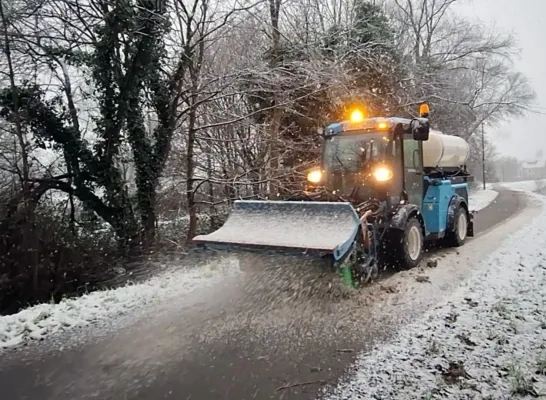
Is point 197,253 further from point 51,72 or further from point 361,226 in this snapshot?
point 51,72

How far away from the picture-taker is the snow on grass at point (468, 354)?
3.19 meters

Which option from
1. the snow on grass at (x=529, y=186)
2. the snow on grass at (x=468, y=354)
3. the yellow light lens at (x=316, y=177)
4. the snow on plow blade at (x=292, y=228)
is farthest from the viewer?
the snow on grass at (x=529, y=186)

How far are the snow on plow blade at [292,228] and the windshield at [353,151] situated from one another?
1522mm

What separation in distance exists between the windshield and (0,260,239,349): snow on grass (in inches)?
90.2

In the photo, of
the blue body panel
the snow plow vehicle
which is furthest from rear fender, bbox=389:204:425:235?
the blue body panel

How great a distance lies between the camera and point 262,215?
19.8 ft

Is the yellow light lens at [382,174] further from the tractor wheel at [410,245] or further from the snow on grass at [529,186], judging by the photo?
the snow on grass at [529,186]

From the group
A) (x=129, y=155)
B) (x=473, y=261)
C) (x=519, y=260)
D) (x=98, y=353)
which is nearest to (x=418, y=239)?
(x=473, y=261)

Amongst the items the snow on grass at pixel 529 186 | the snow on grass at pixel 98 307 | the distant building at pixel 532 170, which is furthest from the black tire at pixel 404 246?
Answer: the distant building at pixel 532 170

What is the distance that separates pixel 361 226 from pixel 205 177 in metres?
6.55

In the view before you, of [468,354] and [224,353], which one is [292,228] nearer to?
[224,353]

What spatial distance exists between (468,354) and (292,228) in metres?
2.52

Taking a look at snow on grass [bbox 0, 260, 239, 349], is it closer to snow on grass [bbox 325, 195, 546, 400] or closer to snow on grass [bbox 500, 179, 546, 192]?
snow on grass [bbox 325, 195, 546, 400]

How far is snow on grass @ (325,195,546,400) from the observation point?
126 inches
